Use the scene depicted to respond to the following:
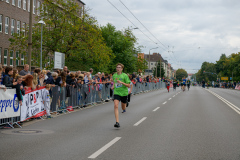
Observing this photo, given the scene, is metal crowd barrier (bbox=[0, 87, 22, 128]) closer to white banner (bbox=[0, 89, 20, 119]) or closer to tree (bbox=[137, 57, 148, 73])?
white banner (bbox=[0, 89, 20, 119])

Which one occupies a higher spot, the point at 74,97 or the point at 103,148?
the point at 74,97

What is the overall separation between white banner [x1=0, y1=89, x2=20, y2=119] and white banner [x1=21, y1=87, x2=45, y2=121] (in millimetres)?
494

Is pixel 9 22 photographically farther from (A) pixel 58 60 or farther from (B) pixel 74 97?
(B) pixel 74 97

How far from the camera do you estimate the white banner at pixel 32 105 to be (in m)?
11.5

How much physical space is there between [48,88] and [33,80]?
1188 millimetres

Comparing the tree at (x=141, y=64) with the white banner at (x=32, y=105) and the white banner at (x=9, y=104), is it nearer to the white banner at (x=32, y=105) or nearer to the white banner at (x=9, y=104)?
the white banner at (x=32, y=105)

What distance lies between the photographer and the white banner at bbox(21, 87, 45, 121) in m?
11.5

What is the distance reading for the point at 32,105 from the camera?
12.1 m

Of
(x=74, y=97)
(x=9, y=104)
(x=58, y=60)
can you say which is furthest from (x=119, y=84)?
(x=58, y=60)

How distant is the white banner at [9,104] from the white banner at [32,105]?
0.49 m

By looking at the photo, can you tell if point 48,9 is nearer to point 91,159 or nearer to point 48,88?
point 48,88

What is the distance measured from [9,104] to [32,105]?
1639mm

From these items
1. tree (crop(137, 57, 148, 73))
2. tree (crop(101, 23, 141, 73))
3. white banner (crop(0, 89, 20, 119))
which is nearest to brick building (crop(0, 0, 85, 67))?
tree (crop(101, 23, 141, 73))

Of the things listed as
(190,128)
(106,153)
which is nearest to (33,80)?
(190,128)
